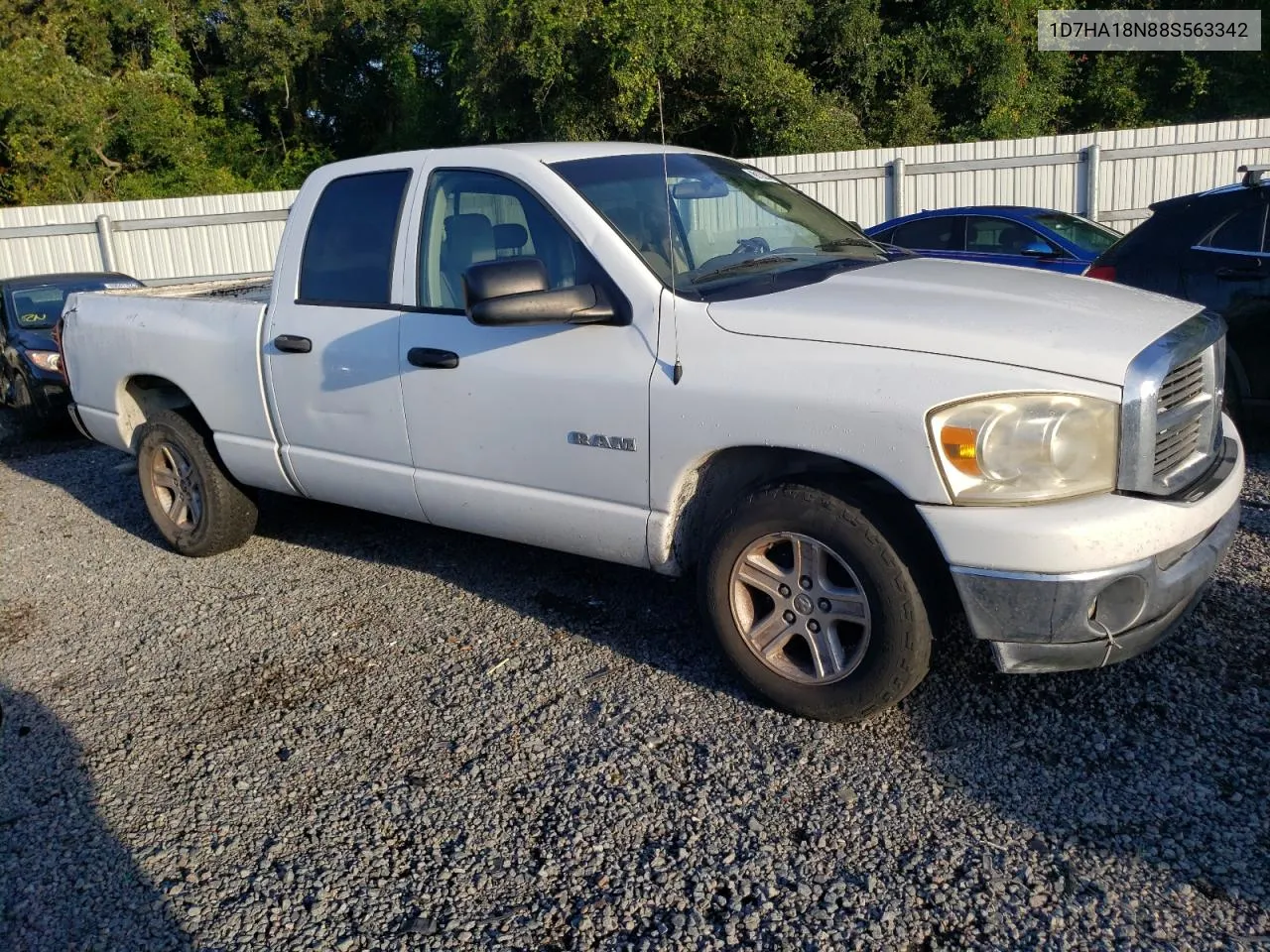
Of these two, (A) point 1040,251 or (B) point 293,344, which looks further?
(A) point 1040,251

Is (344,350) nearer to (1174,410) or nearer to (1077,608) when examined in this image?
(1077,608)

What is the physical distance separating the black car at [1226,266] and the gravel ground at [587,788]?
61.8 inches

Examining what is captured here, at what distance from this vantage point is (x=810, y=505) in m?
3.51

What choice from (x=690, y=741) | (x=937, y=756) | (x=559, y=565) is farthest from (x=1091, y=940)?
(x=559, y=565)

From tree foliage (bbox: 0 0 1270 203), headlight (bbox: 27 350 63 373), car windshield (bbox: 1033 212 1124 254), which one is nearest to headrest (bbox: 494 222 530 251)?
headlight (bbox: 27 350 63 373)

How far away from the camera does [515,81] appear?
67.9ft

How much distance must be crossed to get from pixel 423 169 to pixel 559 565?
193 centimetres

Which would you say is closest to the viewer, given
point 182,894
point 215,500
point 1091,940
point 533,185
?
point 1091,940

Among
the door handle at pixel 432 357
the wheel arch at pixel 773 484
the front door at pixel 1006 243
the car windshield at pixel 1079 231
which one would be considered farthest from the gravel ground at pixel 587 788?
the car windshield at pixel 1079 231

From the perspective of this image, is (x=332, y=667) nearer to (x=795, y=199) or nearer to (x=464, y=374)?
(x=464, y=374)

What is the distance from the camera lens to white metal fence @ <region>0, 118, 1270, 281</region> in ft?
50.7

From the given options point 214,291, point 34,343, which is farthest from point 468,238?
point 34,343

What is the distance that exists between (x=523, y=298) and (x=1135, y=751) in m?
2.41

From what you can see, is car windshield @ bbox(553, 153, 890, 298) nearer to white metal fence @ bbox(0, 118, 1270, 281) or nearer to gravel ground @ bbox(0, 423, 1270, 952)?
gravel ground @ bbox(0, 423, 1270, 952)
